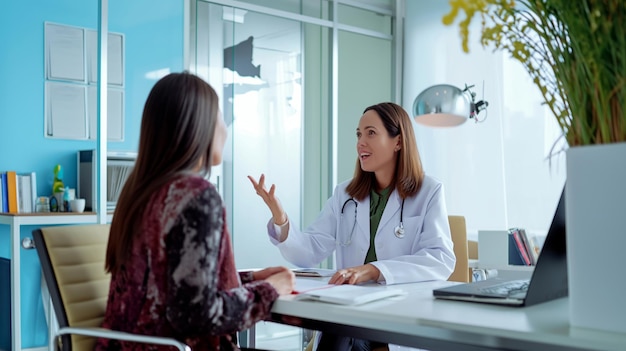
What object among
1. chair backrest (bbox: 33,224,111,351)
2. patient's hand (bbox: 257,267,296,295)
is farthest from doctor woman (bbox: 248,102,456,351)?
chair backrest (bbox: 33,224,111,351)

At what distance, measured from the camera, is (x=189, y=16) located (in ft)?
15.1

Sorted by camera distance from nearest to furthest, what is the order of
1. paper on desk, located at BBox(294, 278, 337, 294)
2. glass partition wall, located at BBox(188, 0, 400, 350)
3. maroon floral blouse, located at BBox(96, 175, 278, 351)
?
maroon floral blouse, located at BBox(96, 175, 278, 351) → paper on desk, located at BBox(294, 278, 337, 294) → glass partition wall, located at BBox(188, 0, 400, 350)

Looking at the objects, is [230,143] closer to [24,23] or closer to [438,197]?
[24,23]

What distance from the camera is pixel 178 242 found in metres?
1.50

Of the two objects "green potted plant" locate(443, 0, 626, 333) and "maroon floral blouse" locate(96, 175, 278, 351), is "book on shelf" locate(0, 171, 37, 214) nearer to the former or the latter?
"maroon floral blouse" locate(96, 175, 278, 351)

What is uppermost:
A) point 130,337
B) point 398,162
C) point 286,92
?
point 286,92

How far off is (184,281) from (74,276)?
19.0 inches

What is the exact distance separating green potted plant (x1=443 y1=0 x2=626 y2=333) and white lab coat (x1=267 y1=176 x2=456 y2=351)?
0.91 m

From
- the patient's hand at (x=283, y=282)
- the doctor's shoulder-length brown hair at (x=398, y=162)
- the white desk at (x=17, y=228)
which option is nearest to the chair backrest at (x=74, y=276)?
the patient's hand at (x=283, y=282)

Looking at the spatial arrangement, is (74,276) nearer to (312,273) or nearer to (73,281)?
(73,281)

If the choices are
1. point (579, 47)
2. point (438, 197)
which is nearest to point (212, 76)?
point (438, 197)

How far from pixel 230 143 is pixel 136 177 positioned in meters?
3.05

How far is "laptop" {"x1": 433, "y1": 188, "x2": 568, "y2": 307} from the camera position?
159 centimetres

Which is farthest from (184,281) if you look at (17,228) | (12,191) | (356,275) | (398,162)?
(12,191)
